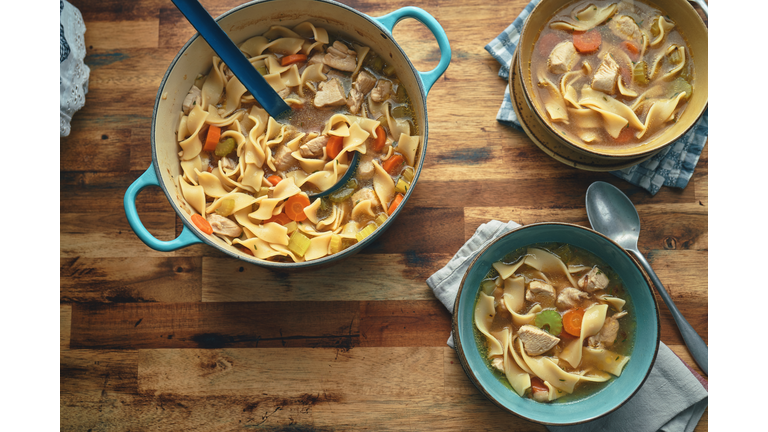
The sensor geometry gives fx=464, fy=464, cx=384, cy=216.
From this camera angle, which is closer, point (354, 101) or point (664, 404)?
point (664, 404)

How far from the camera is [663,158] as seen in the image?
3.24 meters

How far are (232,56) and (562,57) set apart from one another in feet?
6.98

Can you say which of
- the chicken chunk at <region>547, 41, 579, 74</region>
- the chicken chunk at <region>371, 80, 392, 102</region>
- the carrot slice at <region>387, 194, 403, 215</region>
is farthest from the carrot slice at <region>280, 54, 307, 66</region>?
the chicken chunk at <region>547, 41, 579, 74</region>

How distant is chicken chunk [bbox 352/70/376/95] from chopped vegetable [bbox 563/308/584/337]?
6.59ft

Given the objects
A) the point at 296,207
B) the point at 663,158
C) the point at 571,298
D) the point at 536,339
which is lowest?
the point at 536,339

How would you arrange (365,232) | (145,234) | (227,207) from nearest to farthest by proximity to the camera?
(145,234) → (365,232) → (227,207)

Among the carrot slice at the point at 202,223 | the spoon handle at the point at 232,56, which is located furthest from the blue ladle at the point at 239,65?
the carrot slice at the point at 202,223

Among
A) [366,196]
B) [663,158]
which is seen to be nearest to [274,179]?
[366,196]

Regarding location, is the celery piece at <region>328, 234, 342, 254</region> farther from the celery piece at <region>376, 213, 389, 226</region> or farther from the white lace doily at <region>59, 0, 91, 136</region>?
the white lace doily at <region>59, 0, 91, 136</region>

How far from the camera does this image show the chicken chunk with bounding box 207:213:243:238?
3.06 metres

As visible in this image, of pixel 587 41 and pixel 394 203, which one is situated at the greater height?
pixel 587 41

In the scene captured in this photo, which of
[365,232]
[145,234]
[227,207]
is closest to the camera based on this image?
[145,234]

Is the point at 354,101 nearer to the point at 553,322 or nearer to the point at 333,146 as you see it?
the point at 333,146

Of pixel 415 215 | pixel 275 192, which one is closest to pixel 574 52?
pixel 415 215
